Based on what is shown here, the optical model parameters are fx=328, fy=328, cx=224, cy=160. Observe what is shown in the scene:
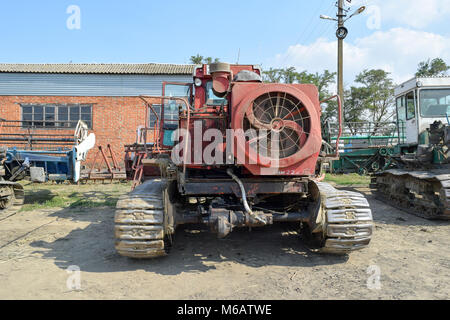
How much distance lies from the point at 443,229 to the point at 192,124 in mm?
5068

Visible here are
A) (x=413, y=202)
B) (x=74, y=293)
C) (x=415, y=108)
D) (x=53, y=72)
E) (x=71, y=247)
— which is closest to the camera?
(x=74, y=293)

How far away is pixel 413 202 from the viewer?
745 cm

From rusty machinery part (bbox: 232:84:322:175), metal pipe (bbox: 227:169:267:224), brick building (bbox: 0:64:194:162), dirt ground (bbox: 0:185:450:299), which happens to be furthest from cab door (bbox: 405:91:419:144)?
brick building (bbox: 0:64:194:162)

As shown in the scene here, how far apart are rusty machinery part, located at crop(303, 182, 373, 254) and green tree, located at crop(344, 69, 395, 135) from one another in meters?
27.3

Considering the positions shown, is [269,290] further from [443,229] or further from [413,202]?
[413,202]

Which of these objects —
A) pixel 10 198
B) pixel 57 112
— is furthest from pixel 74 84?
pixel 10 198

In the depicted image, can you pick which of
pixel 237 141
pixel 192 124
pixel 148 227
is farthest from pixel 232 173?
pixel 148 227

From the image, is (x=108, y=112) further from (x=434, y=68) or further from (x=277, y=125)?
(x=434, y=68)

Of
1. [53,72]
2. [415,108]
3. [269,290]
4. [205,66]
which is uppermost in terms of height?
[53,72]

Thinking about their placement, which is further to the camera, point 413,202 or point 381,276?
point 413,202

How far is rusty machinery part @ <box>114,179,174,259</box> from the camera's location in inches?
145

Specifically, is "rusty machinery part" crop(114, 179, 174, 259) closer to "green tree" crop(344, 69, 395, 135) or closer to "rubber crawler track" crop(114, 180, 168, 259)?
"rubber crawler track" crop(114, 180, 168, 259)

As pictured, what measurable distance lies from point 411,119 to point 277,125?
6.18 meters

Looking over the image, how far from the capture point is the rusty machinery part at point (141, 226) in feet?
12.1
